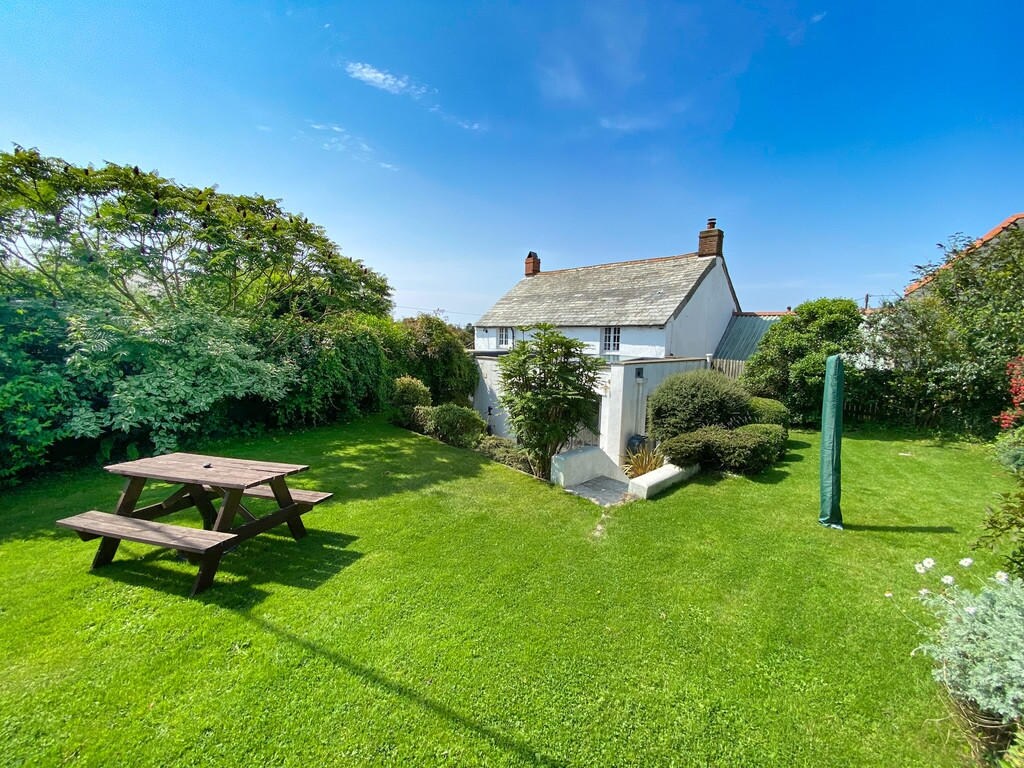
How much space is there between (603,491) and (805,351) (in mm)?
9214

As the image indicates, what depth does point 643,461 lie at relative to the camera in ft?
25.7

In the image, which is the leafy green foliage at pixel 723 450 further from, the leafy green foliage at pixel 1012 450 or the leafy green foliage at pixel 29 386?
the leafy green foliage at pixel 29 386

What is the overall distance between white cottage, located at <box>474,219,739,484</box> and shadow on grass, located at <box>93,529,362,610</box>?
6424 mm

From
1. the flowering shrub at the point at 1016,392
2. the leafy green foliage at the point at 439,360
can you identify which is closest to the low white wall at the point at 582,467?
the leafy green foliage at the point at 439,360

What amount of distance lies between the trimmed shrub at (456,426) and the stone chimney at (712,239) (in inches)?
528

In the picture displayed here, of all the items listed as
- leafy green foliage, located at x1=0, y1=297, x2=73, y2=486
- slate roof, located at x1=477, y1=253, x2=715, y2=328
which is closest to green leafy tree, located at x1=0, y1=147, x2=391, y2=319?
leafy green foliage, located at x1=0, y1=297, x2=73, y2=486

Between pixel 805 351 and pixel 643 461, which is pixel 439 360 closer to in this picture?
pixel 643 461

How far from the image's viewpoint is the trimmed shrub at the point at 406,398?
12.2 metres

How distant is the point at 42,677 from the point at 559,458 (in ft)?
20.6

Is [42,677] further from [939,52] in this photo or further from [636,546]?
[939,52]

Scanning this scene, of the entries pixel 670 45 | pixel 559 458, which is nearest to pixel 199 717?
pixel 559 458

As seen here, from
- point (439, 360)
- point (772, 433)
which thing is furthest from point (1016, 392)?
point (439, 360)

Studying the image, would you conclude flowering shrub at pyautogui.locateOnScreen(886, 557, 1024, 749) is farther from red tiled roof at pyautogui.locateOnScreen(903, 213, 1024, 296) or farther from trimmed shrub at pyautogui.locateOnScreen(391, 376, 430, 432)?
red tiled roof at pyautogui.locateOnScreen(903, 213, 1024, 296)

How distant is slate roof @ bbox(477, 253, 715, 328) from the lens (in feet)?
51.5
